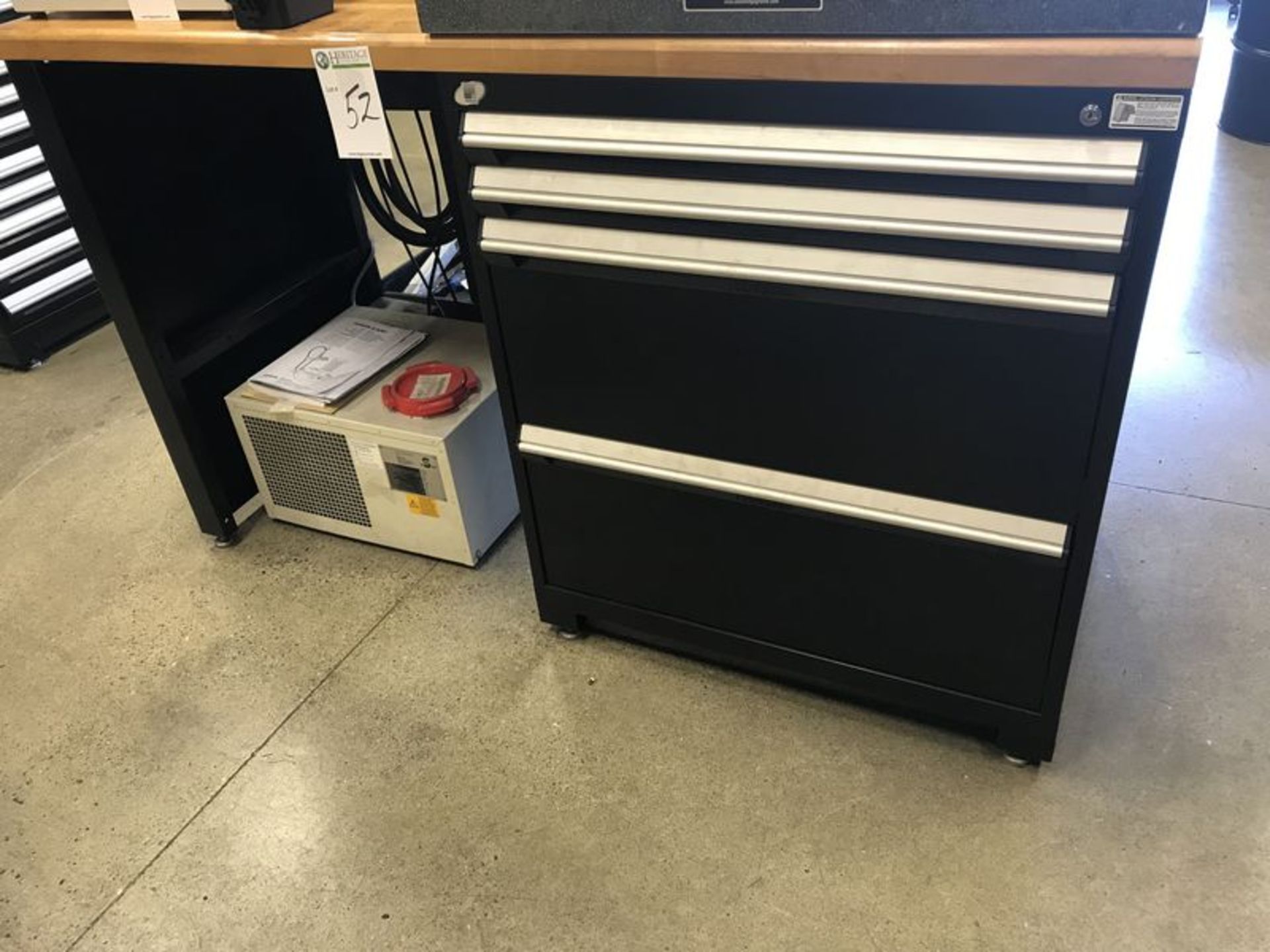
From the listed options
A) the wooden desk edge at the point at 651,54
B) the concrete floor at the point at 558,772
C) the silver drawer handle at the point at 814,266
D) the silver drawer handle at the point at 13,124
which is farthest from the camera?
the silver drawer handle at the point at 13,124

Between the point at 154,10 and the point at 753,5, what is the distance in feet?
2.61

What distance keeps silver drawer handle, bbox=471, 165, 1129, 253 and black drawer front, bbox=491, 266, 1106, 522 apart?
0.08 metres

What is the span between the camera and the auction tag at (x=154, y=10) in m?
1.29

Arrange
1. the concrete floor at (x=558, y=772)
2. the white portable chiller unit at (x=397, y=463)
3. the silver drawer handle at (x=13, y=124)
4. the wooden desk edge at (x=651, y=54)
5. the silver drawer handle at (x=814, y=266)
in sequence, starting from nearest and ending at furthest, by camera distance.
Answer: the wooden desk edge at (x=651, y=54)
the silver drawer handle at (x=814, y=266)
the concrete floor at (x=558, y=772)
the white portable chiller unit at (x=397, y=463)
the silver drawer handle at (x=13, y=124)

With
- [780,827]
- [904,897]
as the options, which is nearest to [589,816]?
[780,827]

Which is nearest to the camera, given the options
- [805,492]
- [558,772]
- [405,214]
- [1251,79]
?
[805,492]

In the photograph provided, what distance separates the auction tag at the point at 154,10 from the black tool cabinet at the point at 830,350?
1.46 ft

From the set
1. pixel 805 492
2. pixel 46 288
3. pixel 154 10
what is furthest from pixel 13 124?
pixel 805 492

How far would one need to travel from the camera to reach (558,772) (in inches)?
54.9

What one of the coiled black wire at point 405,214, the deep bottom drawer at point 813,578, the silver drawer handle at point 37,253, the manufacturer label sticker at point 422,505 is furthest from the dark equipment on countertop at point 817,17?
the silver drawer handle at point 37,253

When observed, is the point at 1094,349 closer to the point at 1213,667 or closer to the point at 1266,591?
the point at 1213,667

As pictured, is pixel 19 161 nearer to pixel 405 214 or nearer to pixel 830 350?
pixel 405 214

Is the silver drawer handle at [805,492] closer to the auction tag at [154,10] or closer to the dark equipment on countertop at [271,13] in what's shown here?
the dark equipment on countertop at [271,13]

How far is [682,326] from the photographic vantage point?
3.78 feet
